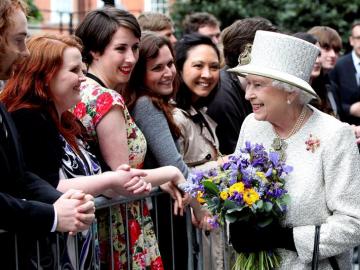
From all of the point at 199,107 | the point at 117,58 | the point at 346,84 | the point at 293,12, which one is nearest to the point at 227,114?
the point at 199,107

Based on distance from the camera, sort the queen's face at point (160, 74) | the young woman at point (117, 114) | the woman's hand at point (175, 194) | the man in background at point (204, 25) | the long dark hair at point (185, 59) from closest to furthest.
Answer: the young woman at point (117, 114) → the woman's hand at point (175, 194) → the queen's face at point (160, 74) → the long dark hair at point (185, 59) → the man in background at point (204, 25)

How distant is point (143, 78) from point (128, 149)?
685mm

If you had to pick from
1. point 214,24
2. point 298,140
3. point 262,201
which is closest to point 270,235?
point 262,201

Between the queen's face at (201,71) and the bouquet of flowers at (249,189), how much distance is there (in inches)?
61.2

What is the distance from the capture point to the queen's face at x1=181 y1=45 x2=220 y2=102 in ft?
18.8

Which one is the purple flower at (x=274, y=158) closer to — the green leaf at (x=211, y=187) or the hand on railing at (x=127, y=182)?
the green leaf at (x=211, y=187)

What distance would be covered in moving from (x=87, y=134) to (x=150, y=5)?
58.7 ft

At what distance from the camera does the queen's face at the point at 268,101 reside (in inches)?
168

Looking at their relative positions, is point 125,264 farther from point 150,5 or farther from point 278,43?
point 150,5

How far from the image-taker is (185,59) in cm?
589

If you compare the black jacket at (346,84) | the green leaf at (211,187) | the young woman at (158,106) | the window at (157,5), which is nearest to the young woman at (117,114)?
the young woman at (158,106)

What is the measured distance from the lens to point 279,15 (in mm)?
17000

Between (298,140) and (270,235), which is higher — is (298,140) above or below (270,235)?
above

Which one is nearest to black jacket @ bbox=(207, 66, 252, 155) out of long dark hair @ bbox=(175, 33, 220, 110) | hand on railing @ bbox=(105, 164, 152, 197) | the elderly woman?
long dark hair @ bbox=(175, 33, 220, 110)
